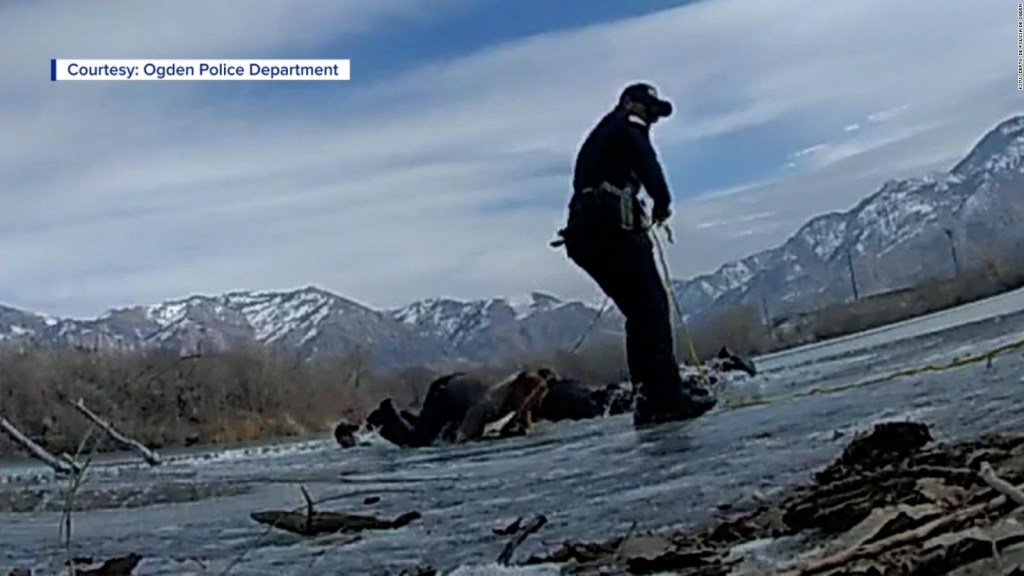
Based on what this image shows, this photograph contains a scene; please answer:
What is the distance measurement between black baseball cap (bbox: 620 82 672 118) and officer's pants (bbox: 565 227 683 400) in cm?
96

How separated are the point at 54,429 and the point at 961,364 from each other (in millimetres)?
6613

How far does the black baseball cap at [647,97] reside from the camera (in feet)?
32.2

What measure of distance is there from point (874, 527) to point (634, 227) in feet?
23.0

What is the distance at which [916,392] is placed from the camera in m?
7.98

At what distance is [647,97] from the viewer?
9844 mm

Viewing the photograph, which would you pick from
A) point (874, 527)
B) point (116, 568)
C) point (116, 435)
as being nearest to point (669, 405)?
point (116, 568)

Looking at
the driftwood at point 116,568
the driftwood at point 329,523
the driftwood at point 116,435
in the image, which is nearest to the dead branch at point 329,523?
the driftwood at point 329,523

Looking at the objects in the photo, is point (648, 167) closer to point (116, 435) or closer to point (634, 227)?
point (634, 227)

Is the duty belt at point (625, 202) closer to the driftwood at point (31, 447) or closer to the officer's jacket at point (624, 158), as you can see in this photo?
the officer's jacket at point (624, 158)

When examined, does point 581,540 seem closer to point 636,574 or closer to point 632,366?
point 636,574

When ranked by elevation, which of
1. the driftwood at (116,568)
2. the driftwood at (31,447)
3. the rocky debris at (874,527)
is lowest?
the driftwood at (116,568)

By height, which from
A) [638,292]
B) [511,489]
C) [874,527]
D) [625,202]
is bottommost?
[511,489]

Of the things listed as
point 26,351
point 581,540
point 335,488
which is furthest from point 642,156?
point 581,540

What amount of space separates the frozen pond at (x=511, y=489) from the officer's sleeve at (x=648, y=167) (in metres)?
1.71
